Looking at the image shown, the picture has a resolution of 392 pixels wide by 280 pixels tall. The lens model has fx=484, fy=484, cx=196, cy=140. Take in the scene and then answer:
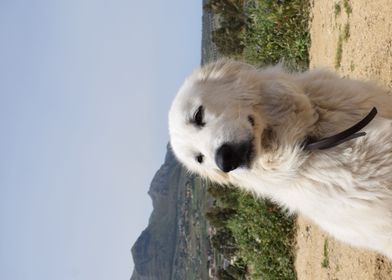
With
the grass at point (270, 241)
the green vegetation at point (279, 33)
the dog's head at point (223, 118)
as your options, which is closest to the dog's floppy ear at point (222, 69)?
the dog's head at point (223, 118)

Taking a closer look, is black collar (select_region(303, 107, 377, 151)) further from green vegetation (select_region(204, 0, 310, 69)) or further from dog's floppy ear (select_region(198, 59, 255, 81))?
green vegetation (select_region(204, 0, 310, 69))

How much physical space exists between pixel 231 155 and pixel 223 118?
1.27 feet

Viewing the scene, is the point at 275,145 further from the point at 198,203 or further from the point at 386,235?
the point at 198,203

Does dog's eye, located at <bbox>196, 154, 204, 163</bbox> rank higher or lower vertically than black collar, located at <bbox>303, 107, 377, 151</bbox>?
lower

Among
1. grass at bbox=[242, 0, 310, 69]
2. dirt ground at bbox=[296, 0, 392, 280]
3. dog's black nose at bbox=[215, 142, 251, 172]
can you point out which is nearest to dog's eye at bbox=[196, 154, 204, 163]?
dog's black nose at bbox=[215, 142, 251, 172]

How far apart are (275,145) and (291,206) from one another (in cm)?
70

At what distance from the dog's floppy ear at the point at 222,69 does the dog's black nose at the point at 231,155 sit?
2.94ft

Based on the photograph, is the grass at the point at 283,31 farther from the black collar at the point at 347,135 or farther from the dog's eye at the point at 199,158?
the black collar at the point at 347,135

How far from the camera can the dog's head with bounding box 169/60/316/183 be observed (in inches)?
158

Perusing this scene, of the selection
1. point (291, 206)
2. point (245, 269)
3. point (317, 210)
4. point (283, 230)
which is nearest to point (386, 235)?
point (317, 210)

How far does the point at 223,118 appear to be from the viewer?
13.8 ft

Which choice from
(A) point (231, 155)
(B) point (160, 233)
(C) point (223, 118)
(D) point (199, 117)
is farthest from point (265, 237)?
(B) point (160, 233)

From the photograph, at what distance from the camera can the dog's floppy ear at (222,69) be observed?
4.67 metres

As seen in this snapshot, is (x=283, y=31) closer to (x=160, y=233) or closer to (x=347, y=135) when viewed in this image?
(x=347, y=135)
